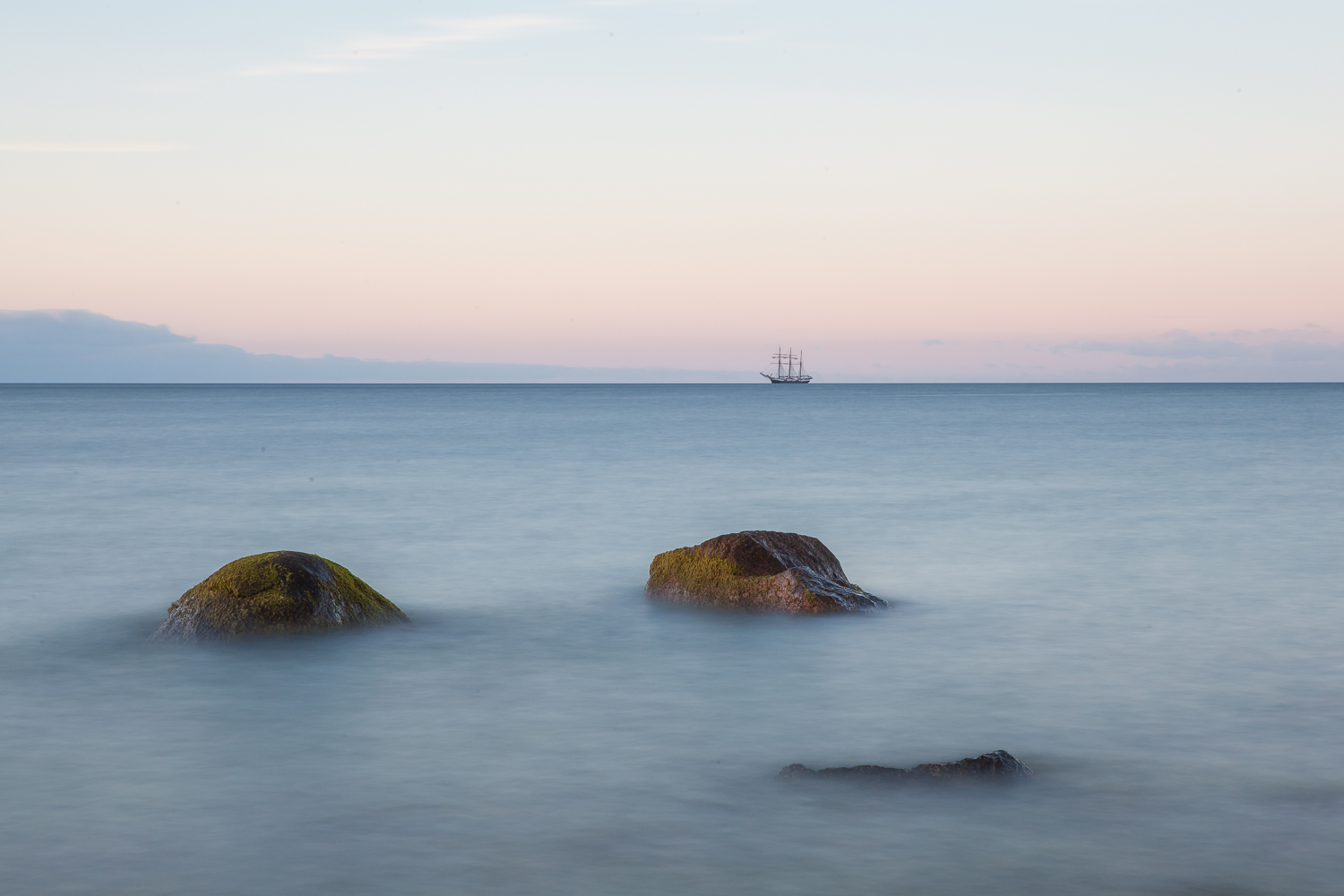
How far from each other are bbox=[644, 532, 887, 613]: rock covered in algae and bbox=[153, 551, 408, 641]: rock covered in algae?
11.2 ft

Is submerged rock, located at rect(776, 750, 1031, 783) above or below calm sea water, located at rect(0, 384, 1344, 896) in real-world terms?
above

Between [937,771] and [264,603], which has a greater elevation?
[264,603]

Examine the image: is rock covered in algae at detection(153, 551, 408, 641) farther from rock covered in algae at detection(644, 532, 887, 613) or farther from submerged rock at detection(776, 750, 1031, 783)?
submerged rock at detection(776, 750, 1031, 783)

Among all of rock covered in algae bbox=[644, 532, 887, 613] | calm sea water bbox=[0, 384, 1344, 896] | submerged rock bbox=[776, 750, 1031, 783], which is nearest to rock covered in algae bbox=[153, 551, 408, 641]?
calm sea water bbox=[0, 384, 1344, 896]

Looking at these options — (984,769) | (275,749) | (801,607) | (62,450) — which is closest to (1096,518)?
(801,607)

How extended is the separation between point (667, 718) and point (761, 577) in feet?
11.1

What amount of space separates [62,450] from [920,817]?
4296cm

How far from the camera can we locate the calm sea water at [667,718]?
19.9 feet

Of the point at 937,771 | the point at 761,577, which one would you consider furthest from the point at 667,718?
the point at 761,577

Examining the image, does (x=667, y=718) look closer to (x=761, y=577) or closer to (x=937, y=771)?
(x=937, y=771)

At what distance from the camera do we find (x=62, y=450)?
42625 mm

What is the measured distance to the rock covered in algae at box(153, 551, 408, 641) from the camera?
413 inches

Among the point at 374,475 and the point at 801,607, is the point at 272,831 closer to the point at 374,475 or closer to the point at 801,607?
the point at 801,607

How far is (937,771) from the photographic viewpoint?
710 centimetres
